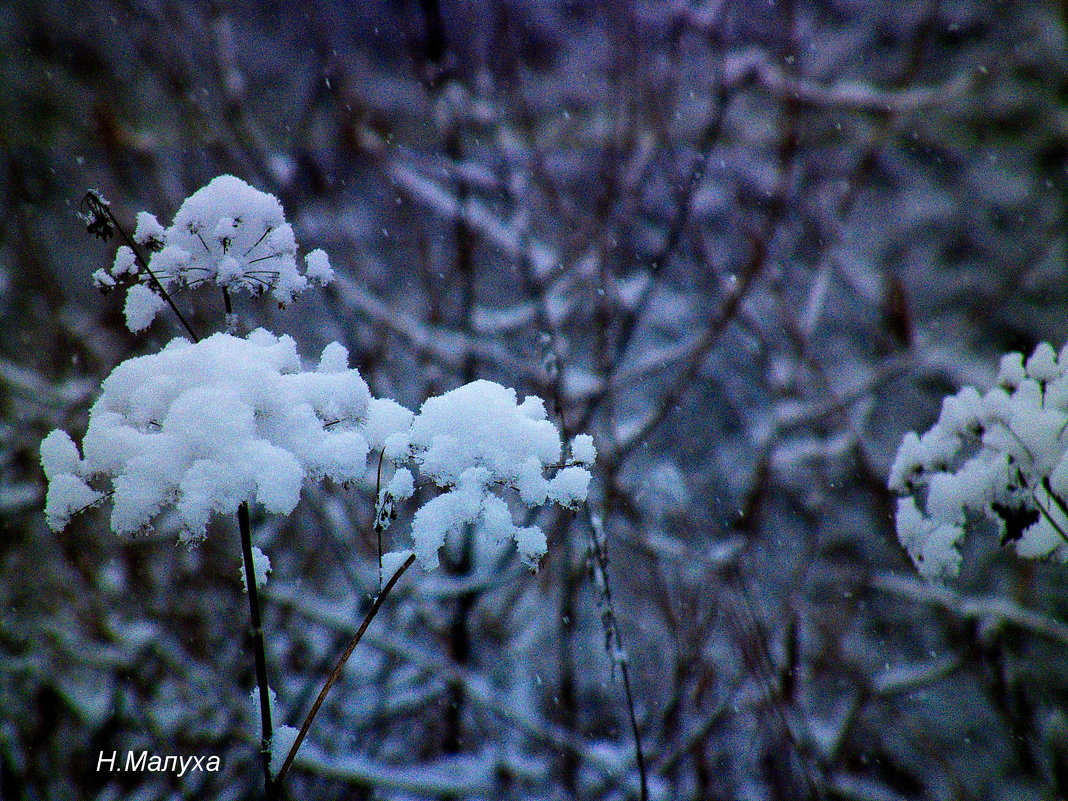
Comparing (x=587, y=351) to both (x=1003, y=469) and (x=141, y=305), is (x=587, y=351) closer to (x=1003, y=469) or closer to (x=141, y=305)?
(x=1003, y=469)

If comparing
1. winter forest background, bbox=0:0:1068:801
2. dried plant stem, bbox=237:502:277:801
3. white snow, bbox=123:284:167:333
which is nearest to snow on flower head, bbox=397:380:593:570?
dried plant stem, bbox=237:502:277:801

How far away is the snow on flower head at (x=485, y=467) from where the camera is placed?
0.57 m

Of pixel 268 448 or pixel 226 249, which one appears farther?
pixel 226 249

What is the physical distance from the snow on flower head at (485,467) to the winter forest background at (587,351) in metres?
1.45

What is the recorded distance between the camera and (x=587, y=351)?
3.39 metres

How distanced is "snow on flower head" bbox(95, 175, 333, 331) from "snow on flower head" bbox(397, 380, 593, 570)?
30 centimetres

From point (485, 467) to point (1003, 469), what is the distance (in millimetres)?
959

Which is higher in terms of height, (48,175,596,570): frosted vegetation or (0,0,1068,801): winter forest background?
(0,0,1068,801): winter forest background

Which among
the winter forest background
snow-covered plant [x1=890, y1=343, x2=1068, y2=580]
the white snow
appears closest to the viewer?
the white snow

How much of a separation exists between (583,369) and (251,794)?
2.65 metres

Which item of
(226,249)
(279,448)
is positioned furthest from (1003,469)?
(226,249)

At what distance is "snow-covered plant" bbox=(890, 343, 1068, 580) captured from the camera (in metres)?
0.90

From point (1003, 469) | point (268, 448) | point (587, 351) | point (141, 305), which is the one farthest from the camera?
point (587, 351)

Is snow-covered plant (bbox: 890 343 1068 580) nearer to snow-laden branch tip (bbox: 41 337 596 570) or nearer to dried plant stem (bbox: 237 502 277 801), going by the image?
snow-laden branch tip (bbox: 41 337 596 570)
